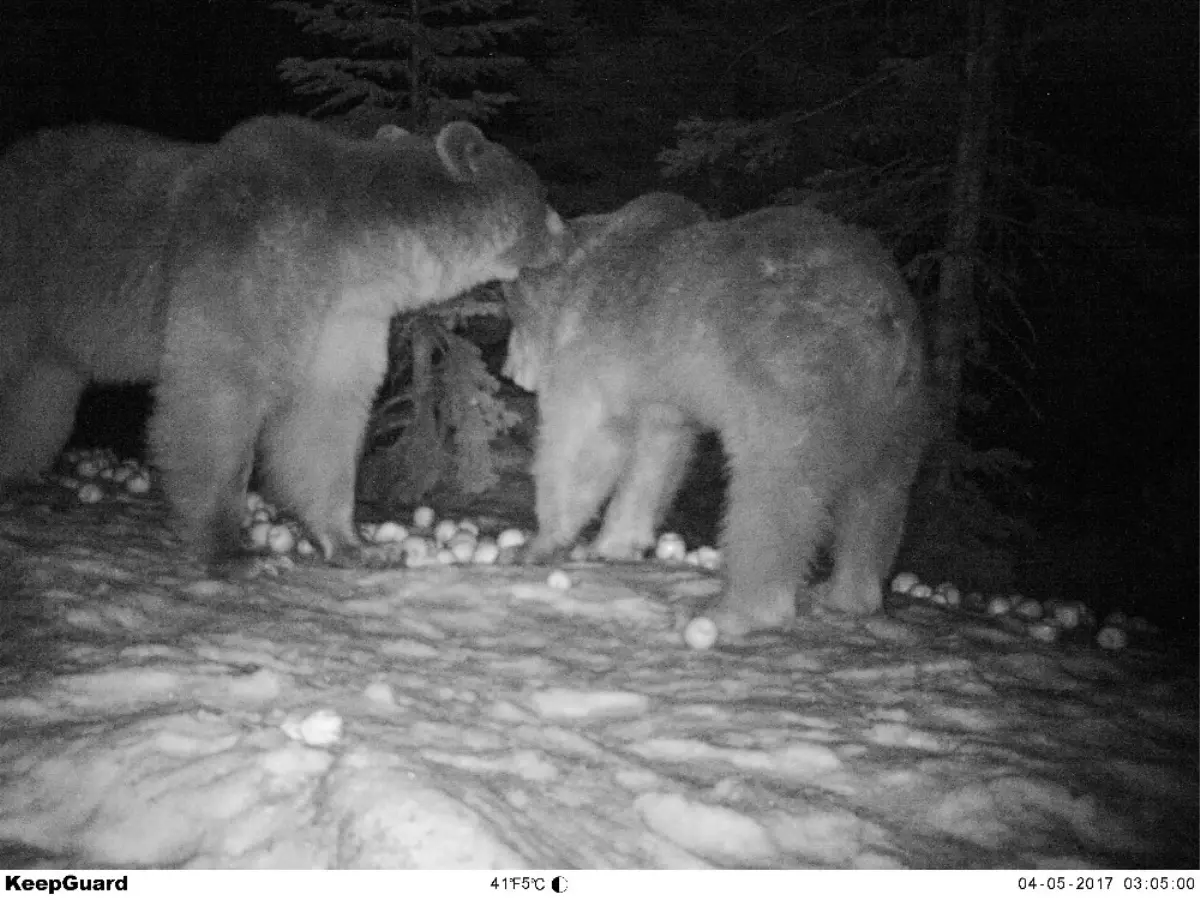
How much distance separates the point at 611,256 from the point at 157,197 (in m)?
2.48

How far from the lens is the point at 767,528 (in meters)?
4.46

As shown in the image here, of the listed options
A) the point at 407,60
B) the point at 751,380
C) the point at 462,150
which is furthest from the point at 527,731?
the point at 407,60

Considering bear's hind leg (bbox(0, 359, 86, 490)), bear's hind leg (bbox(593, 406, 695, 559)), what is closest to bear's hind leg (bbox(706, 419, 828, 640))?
bear's hind leg (bbox(593, 406, 695, 559))

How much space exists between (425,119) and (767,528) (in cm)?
395

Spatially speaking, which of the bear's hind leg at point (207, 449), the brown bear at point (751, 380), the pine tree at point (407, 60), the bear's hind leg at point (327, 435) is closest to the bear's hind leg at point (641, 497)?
the brown bear at point (751, 380)

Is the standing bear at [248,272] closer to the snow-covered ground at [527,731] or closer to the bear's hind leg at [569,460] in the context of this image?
the snow-covered ground at [527,731]

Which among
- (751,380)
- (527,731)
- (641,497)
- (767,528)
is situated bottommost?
(527,731)

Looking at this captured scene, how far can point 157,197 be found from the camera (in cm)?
504

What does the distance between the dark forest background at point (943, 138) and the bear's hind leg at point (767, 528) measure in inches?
125

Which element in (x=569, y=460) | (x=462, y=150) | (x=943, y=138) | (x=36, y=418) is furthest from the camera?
(x=943, y=138)

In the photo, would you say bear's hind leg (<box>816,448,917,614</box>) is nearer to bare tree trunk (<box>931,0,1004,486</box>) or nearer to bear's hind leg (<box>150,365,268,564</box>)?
bare tree trunk (<box>931,0,1004,486</box>)

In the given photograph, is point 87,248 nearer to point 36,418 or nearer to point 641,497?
point 36,418
